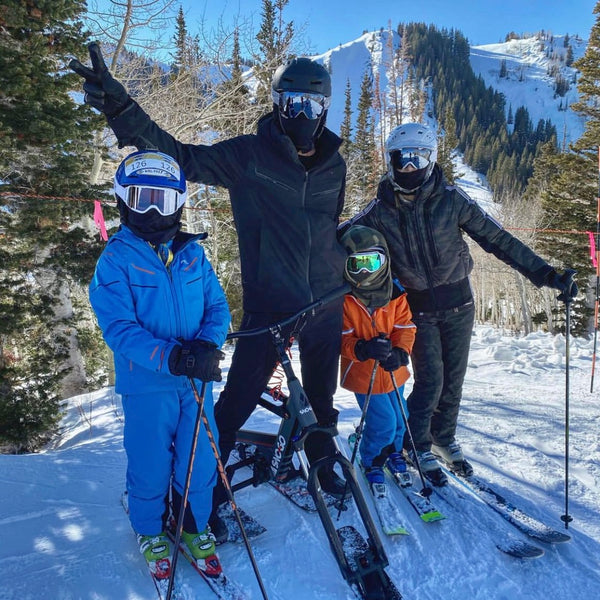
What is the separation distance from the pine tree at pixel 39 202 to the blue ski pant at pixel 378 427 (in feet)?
19.0

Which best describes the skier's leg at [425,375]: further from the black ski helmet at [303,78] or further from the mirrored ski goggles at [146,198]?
the mirrored ski goggles at [146,198]

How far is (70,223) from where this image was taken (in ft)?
27.4

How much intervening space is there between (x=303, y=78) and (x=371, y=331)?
1.55m

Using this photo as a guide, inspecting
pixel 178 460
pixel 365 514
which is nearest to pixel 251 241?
pixel 178 460

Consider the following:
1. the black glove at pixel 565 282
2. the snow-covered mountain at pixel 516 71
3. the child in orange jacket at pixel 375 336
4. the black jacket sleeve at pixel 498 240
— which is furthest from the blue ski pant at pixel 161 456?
the snow-covered mountain at pixel 516 71

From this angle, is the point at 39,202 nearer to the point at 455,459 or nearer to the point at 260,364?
the point at 260,364

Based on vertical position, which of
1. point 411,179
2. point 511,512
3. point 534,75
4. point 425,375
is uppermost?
point 534,75

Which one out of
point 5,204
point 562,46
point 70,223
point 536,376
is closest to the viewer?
point 536,376

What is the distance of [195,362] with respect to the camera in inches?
69.9

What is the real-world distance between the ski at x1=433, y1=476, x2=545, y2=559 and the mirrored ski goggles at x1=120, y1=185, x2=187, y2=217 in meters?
2.44

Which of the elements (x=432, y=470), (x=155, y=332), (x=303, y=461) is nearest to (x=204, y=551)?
(x=303, y=461)

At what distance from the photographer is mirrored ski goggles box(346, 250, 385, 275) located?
8.47 ft

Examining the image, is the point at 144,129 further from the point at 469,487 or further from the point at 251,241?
the point at 469,487

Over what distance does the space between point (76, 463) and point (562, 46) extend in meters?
201
